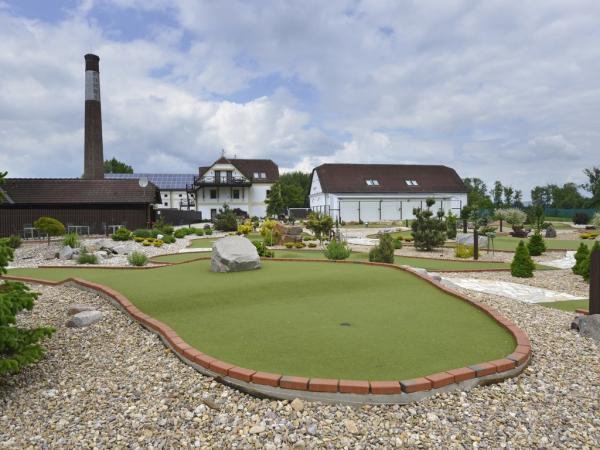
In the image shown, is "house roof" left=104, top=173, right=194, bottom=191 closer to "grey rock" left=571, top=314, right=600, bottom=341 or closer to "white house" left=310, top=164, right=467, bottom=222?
"white house" left=310, top=164, right=467, bottom=222

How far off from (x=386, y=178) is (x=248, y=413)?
4475cm

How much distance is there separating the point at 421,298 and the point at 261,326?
259 centimetres

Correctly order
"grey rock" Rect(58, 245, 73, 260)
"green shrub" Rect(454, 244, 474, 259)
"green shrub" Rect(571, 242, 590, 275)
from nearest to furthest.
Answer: "green shrub" Rect(571, 242, 590, 275) < "grey rock" Rect(58, 245, 73, 260) < "green shrub" Rect(454, 244, 474, 259)

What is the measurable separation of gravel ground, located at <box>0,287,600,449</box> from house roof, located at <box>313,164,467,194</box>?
40.2 metres

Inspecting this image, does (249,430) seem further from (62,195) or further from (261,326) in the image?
(62,195)

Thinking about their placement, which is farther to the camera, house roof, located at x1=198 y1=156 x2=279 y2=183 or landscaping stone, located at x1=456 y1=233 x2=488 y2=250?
house roof, located at x1=198 y1=156 x2=279 y2=183

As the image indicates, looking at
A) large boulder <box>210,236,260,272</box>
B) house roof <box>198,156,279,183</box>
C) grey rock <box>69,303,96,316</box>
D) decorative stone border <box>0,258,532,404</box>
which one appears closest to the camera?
decorative stone border <box>0,258,532,404</box>

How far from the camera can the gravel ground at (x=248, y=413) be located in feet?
10.5

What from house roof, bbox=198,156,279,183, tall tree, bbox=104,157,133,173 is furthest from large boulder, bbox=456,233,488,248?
tall tree, bbox=104,157,133,173

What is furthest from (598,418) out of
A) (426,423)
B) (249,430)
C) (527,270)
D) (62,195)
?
(62,195)

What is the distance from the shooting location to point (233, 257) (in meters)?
8.48

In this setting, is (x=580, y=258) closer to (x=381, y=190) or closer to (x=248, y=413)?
(x=248, y=413)

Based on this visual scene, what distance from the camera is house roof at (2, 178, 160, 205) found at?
23359mm

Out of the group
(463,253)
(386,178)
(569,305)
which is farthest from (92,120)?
(569,305)
